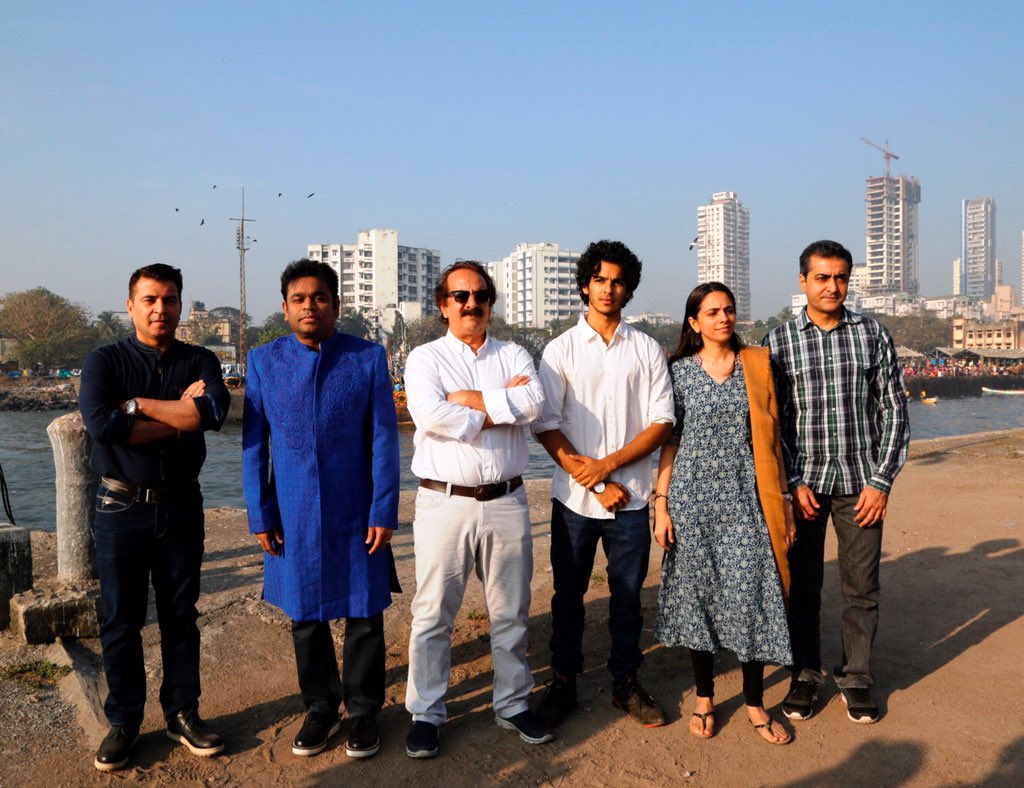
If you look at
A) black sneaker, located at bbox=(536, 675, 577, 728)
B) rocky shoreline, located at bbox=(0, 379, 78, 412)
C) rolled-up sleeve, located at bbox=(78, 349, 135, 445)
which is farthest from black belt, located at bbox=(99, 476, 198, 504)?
rocky shoreline, located at bbox=(0, 379, 78, 412)

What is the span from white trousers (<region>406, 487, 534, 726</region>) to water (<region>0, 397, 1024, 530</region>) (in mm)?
12110

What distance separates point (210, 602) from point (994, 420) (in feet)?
166

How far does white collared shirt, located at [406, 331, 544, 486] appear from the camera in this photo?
3.13 m

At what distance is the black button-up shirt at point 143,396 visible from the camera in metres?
3.02

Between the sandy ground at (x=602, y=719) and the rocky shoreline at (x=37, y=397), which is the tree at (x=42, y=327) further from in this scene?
the sandy ground at (x=602, y=719)

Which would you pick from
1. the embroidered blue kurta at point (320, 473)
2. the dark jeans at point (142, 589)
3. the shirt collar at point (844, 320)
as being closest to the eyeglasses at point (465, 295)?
the embroidered blue kurta at point (320, 473)

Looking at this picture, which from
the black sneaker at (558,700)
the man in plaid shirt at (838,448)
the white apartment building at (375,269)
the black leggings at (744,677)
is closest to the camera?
the black leggings at (744,677)

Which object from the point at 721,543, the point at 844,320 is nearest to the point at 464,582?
the point at 721,543

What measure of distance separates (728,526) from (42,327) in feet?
252

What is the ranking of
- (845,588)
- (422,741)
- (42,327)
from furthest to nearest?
(42,327) < (845,588) < (422,741)

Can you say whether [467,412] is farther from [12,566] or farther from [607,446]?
[12,566]

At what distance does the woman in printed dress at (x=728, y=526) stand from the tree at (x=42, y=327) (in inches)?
2959

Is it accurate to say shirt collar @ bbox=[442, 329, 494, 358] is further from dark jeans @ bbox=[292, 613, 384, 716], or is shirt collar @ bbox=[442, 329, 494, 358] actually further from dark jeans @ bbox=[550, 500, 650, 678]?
dark jeans @ bbox=[292, 613, 384, 716]

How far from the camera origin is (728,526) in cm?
333
